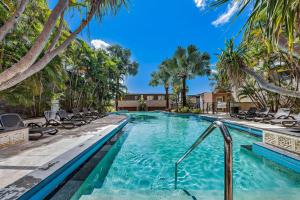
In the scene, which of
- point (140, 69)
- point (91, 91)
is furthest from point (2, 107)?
point (140, 69)

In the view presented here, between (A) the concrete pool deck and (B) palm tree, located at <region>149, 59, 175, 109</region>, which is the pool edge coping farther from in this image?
(B) palm tree, located at <region>149, 59, 175, 109</region>

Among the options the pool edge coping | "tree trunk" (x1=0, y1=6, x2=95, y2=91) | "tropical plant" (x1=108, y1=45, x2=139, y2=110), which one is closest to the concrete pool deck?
the pool edge coping

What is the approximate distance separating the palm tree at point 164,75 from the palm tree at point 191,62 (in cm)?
122

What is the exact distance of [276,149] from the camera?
4.76 metres

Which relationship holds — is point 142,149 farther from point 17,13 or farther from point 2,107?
point 2,107

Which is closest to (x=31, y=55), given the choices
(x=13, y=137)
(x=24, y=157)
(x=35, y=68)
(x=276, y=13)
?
(x=35, y=68)

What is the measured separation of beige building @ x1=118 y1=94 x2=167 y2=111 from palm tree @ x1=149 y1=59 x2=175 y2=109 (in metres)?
6.90

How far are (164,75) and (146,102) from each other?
36.5 ft

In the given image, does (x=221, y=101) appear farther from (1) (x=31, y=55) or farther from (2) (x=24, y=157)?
(1) (x=31, y=55)

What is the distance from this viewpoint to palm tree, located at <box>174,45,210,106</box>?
20312mm

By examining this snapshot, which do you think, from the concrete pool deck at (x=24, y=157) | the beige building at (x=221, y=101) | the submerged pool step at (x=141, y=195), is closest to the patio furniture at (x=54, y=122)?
the concrete pool deck at (x=24, y=157)

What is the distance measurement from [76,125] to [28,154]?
470 centimetres

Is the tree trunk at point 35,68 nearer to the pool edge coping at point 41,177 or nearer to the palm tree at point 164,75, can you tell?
the pool edge coping at point 41,177

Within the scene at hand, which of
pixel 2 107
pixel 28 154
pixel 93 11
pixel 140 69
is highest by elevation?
pixel 140 69
